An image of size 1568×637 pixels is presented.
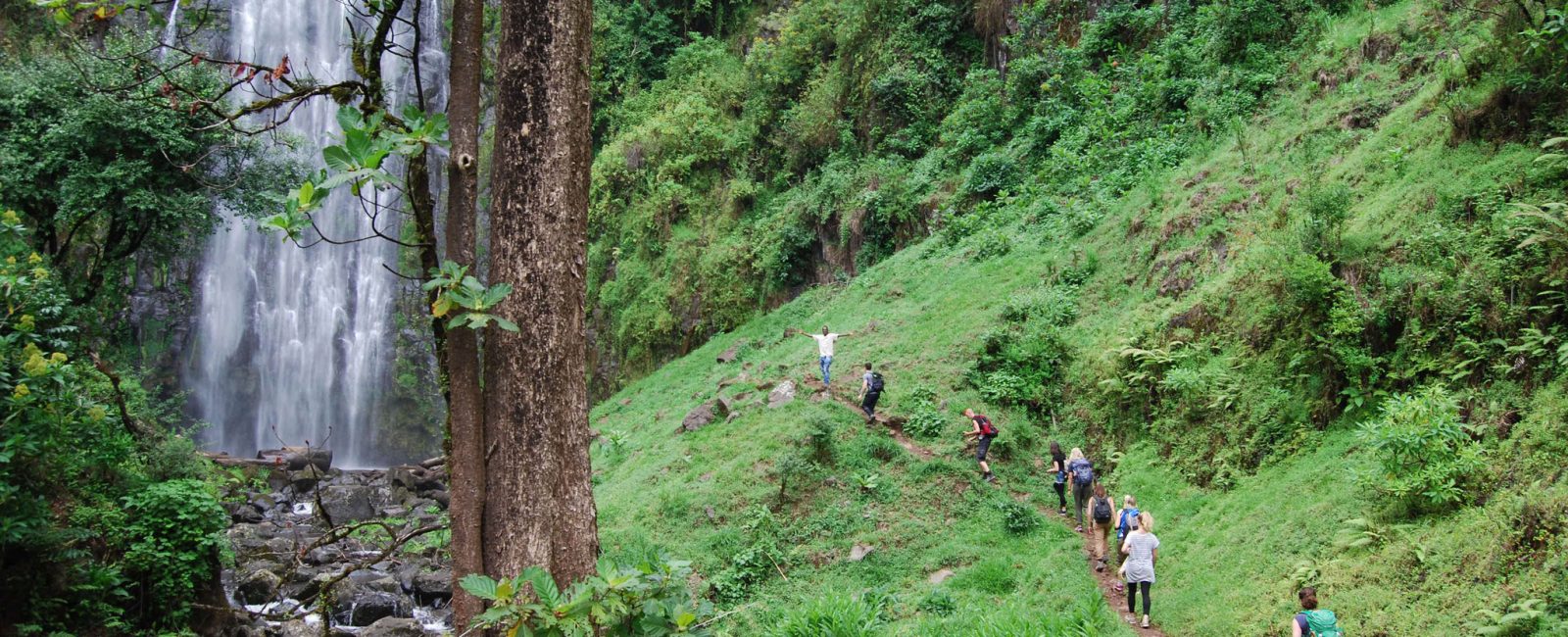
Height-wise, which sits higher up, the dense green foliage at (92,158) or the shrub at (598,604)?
the dense green foliage at (92,158)

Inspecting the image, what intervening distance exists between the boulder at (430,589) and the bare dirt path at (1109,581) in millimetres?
9101

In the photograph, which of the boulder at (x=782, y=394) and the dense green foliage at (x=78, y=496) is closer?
the dense green foliage at (x=78, y=496)

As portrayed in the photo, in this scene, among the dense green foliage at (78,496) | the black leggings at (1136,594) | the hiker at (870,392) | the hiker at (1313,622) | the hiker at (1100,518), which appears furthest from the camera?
the hiker at (870,392)

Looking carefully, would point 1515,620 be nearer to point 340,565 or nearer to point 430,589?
point 430,589

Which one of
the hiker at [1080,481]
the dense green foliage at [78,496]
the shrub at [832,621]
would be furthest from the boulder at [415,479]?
the shrub at [832,621]

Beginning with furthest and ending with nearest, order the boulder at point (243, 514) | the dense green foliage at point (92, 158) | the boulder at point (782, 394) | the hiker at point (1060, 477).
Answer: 1. the boulder at point (243, 514)
2. the boulder at point (782, 394)
3. the dense green foliage at point (92, 158)
4. the hiker at point (1060, 477)

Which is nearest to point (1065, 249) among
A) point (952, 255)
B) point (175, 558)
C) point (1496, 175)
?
point (952, 255)

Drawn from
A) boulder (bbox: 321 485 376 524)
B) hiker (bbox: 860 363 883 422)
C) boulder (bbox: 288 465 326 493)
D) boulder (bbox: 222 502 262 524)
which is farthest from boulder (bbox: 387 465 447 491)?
hiker (bbox: 860 363 883 422)

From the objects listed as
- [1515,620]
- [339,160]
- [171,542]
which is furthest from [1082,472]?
[171,542]

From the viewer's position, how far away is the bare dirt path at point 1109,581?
26.1ft

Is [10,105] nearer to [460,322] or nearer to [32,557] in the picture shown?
[32,557]

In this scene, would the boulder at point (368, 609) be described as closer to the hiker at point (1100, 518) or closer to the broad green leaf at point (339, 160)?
the hiker at point (1100, 518)

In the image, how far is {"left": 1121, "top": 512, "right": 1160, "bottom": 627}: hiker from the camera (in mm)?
7992

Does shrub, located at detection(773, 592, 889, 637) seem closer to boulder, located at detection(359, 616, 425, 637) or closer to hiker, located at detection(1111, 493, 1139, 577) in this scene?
hiker, located at detection(1111, 493, 1139, 577)
